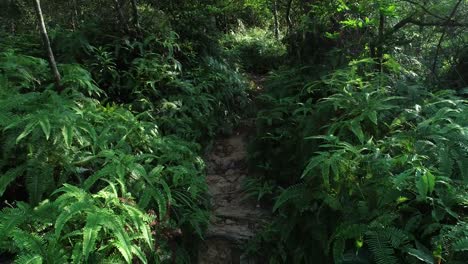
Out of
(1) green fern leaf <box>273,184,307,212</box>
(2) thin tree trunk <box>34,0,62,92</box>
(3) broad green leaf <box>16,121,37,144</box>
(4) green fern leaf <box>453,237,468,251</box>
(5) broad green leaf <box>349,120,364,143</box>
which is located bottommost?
(1) green fern leaf <box>273,184,307,212</box>

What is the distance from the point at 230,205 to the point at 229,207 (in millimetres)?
71

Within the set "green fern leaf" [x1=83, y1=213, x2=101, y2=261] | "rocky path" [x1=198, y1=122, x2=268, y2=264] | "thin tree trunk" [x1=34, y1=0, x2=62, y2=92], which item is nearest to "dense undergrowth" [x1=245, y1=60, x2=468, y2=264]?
"rocky path" [x1=198, y1=122, x2=268, y2=264]

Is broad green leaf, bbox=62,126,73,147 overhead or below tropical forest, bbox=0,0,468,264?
overhead

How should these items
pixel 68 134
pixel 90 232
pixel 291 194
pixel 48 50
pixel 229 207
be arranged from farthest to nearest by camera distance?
pixel 229 207
pixel 48 50
pixel 291 194
pixel 68 134
pixel 90 232

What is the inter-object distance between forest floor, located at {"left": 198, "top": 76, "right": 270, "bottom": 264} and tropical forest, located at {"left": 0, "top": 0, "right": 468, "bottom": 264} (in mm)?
31

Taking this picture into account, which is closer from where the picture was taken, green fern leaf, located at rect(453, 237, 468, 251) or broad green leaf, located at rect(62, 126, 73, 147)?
green fern leaf, located at rect(453, 237, 468, 251)

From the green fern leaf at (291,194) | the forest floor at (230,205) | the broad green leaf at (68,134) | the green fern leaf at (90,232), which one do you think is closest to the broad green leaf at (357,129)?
the green fern leaf at (291,194)

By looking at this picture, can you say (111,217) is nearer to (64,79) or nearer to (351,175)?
(351,175)

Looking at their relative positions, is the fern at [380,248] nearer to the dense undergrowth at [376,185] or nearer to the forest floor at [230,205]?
the dense undergrowth at [376,185]

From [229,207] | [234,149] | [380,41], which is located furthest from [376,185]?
[234,149]

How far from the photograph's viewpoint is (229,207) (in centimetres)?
651

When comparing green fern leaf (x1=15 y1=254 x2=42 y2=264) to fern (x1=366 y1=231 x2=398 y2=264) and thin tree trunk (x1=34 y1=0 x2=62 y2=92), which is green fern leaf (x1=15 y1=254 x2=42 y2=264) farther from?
thin tree trunk (x1=34 y1=0 x2=62 y2=92)

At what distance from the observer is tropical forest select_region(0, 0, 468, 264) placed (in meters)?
3.64

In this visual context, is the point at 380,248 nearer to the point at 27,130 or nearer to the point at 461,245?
the point at 461,245
